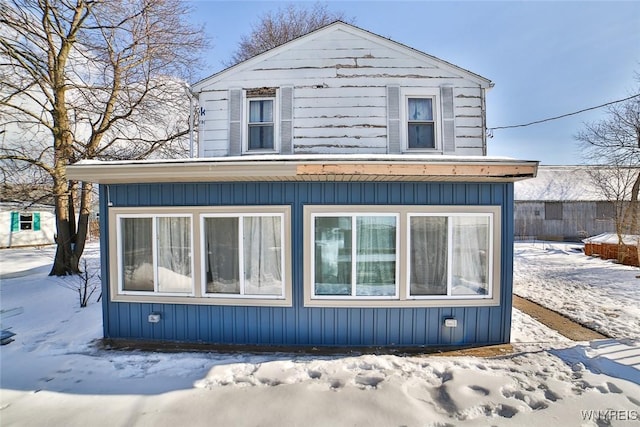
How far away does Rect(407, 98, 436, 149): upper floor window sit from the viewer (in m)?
6.31

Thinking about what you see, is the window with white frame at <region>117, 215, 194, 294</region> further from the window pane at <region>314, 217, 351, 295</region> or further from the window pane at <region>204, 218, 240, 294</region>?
the window pane at <region>314, 217, 351, 295</region>

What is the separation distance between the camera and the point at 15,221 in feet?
56.4

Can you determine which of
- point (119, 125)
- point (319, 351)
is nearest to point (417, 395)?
point (319, 351)

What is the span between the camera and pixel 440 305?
434 cm

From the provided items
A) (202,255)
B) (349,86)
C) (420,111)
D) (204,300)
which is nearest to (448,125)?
(420,111)

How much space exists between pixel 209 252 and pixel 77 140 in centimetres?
916

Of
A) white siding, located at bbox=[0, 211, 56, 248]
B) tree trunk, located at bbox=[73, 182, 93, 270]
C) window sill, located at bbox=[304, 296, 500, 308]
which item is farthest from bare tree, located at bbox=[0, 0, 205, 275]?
white siding, located at bbox=[0, 211, 56, 248]

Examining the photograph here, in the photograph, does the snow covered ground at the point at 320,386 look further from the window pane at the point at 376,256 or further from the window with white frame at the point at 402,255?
the window pane at the point at 376,256

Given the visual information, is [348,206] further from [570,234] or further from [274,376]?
[570,234]

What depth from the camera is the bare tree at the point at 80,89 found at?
866 cm

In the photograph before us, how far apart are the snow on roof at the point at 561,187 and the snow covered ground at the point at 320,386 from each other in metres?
17.9

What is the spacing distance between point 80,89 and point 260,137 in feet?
24.3

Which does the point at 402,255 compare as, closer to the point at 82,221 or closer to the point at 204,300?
the point at 204,300

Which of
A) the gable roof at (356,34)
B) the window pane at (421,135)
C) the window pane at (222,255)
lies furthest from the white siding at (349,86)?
the window pane at (222,255)
